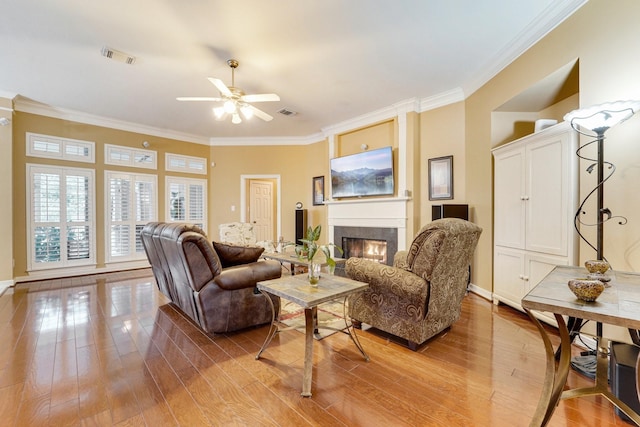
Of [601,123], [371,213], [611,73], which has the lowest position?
[371,213]

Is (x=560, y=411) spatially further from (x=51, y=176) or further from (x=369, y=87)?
(x=51, y=176)

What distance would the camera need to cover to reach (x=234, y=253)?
2.68 meters

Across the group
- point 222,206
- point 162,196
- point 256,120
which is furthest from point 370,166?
point 162,196

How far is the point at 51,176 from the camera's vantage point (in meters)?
4.57

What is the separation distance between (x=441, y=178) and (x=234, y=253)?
3.28 metres

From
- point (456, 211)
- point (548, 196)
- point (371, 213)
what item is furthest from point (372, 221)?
point (548, 196)

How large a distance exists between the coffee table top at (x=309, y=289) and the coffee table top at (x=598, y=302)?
3.41ft

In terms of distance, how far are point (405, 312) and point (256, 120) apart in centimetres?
446

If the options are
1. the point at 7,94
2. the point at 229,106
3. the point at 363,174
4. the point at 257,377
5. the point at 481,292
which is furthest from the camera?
the point at 363,174

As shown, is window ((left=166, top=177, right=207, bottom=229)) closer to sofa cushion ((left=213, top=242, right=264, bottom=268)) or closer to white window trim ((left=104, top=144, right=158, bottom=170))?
white window trim ((left=104, top=144, right=158, bottom=170))

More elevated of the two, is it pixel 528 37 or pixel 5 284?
pixel 528 37

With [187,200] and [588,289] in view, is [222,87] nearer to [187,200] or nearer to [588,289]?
[588,289]

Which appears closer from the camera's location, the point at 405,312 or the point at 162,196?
the point at 405,312

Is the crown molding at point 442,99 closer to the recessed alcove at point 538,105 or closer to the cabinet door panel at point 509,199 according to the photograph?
the recessed alcove at point 538,105
